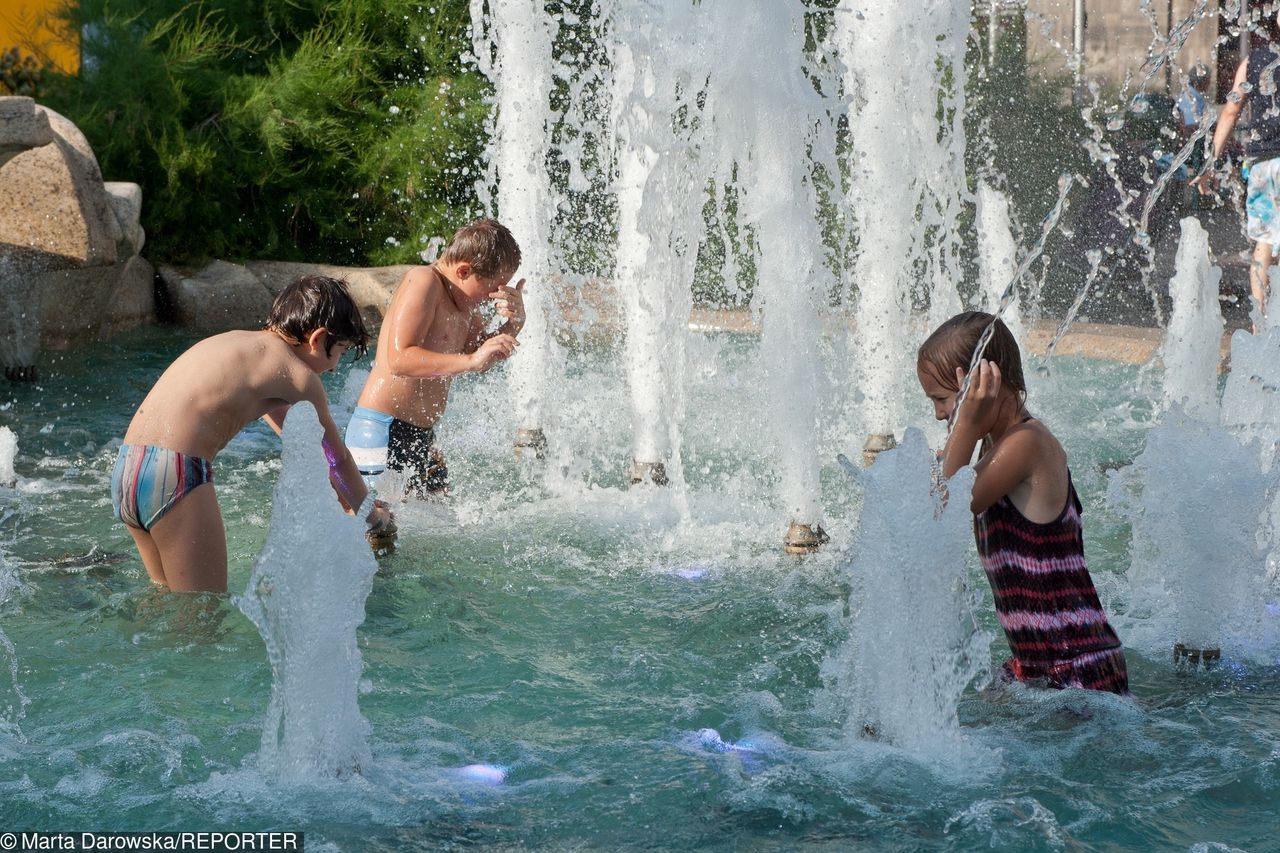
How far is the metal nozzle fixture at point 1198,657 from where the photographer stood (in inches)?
146

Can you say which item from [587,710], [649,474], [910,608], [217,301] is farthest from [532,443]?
[217,301]

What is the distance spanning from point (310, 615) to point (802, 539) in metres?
2.16

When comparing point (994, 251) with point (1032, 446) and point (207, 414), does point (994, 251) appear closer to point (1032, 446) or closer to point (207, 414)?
point (1032, 446)

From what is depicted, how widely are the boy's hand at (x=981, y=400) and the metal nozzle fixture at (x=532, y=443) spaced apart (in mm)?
3340

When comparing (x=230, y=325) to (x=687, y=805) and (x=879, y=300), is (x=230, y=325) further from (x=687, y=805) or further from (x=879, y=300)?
(x=687, y=805)

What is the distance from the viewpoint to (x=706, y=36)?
15.8ft

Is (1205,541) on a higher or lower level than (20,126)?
lower

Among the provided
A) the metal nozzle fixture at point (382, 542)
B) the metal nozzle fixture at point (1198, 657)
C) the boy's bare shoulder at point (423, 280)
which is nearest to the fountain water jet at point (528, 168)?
the boy's bare shoulder at point (423, 280)

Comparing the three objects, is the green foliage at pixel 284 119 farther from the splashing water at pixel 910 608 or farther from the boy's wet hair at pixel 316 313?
the splashing water at pixel 910 608

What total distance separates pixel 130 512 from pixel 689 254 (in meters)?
2.58

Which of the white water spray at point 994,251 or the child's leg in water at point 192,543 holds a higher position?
the white water spray at point 994,251

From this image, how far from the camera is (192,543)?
12.4 feet

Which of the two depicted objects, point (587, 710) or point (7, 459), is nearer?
point (587, 710)

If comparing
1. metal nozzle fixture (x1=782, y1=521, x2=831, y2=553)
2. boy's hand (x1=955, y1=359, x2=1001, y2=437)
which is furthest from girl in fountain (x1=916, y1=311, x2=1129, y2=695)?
metal nozzle fixture (x1=782, y1=521, x2=831, y2=553)
